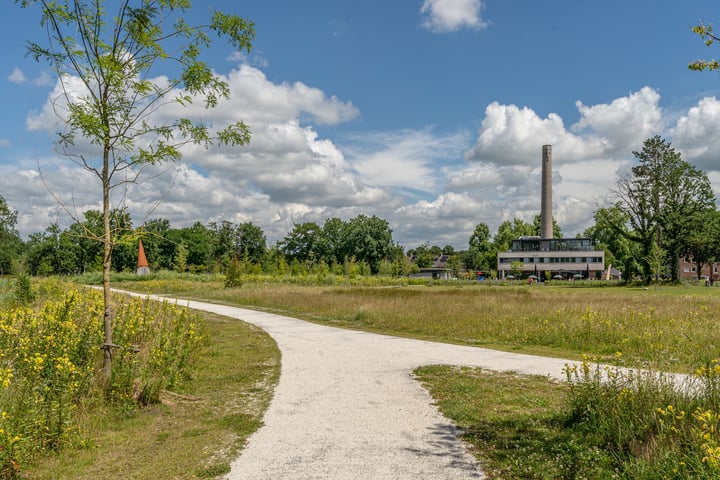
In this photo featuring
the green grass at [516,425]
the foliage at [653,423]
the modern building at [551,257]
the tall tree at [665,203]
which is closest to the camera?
the foliage at [653,423]

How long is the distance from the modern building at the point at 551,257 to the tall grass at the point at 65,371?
86.9 m

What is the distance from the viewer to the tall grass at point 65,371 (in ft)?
16.9

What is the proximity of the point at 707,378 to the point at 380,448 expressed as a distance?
140 inches

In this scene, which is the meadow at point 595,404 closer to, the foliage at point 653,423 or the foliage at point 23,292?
the foliage at point 653,423

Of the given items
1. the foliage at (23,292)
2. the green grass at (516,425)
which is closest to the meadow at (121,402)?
the green grass at (516,425)

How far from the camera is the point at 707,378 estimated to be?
17.3 feet

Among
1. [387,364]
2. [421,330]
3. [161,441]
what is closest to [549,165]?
[421,330]

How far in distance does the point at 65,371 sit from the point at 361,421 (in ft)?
12.1

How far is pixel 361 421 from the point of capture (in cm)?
647

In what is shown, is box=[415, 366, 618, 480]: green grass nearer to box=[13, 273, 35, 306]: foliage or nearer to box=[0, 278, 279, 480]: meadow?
box=[0, 278, 279, 480]: meadow

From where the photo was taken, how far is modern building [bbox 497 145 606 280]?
9300 centimetres

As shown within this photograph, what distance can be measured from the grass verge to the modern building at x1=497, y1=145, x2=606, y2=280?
86914mm

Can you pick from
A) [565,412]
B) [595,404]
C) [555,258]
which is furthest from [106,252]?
[555,258]

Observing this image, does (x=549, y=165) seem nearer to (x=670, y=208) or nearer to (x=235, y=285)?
(x=670, y=208)
